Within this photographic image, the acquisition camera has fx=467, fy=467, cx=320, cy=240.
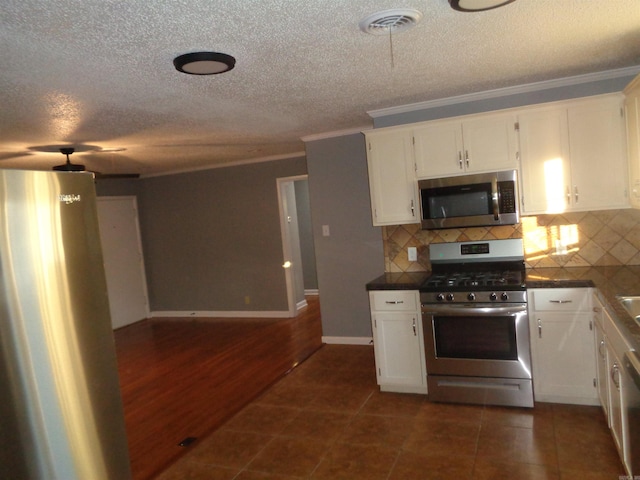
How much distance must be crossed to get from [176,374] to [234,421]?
4.97 feet

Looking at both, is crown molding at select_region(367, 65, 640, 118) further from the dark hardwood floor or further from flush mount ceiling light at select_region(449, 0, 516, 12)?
the dark hardwood floor

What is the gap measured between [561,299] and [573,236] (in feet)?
2.47

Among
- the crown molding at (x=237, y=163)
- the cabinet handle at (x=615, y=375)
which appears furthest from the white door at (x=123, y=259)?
the cabinet handle at (x=615, y=375)

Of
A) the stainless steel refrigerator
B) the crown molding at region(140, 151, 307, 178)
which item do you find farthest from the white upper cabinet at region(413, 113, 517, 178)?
the crown molding at region(140, 151, 307, 178)

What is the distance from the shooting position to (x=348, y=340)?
5.09 meters

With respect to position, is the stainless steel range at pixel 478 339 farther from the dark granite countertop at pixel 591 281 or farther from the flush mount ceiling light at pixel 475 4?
the flush mount ceiling light at pixel 475 4

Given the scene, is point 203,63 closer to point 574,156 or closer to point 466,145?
point 466,145

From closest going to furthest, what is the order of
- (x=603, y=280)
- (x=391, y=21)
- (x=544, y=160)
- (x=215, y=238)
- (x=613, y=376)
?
(x=391, y=21), (x=613, y=376), (x=603, y=280), (x=544, y=160), (x=215, y=238)

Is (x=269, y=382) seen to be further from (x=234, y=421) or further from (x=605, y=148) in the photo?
(x=605, y=148)

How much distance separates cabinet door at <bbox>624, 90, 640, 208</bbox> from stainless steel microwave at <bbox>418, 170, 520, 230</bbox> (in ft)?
2.33

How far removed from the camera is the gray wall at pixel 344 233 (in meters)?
4.86

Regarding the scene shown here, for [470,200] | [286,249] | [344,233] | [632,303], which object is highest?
[470,200]

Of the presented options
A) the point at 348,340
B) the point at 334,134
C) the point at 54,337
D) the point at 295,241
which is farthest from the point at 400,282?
the point at 295,241

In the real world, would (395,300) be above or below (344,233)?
below
